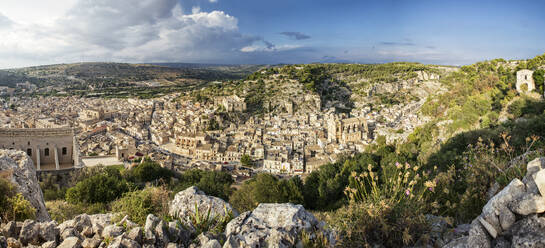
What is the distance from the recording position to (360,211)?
2428 mm

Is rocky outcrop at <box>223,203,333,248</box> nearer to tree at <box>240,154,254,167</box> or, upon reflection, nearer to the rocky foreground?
the rocky foreground

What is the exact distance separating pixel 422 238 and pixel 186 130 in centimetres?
3541

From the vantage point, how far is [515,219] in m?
1.93

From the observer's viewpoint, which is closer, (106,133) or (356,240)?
(356,240)

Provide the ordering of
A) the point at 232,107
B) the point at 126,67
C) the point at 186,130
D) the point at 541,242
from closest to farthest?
the point at 541,242 < the point at 186,130 < the point at 232,107 < the point at 126,67

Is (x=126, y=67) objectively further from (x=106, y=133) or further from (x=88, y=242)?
(x=88, y=242)

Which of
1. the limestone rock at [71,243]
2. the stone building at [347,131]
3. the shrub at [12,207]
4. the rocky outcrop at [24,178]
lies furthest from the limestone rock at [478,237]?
the stone building at [347,131]

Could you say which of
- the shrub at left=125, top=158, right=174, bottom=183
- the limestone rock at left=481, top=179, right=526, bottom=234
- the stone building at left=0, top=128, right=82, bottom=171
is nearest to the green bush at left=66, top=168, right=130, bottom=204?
the stone building at left=0, top=128, right=82, bottom=171

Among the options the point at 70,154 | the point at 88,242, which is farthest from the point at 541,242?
the point at 70,154

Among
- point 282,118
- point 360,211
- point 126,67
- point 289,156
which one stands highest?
point 126,67

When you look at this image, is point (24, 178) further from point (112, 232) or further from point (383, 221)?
point (383, 221)

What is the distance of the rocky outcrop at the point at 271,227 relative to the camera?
2.42 meters

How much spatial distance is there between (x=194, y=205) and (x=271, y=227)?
120cm

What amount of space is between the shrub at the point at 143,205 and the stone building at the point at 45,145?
11879 millimetres
